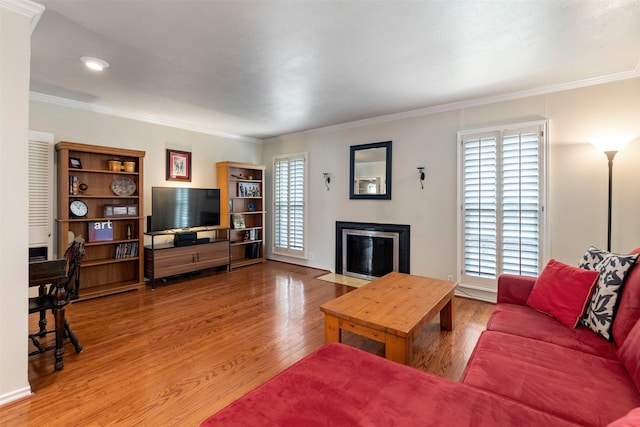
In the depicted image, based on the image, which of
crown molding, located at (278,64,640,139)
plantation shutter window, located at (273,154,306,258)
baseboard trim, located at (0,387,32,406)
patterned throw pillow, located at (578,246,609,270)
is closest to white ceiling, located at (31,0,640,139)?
crown molding, located at (278,64,640,139)

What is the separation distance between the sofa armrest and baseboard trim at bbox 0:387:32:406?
11.3 ft

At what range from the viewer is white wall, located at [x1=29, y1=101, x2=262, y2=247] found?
3.87 metres

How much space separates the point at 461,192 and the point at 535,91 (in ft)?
4.51

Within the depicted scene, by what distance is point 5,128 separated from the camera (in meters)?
1.88

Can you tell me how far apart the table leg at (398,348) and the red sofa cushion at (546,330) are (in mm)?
562

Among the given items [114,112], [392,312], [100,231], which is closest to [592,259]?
[392,312]

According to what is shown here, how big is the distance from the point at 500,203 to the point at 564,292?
1.82 meters

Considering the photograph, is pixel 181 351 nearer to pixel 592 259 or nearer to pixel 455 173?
pixel 592 259

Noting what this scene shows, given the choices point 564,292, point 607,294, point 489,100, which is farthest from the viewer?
point 489,100

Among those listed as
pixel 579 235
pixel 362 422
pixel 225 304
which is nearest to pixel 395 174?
pixel 579 235

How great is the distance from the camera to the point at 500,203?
3.70 m

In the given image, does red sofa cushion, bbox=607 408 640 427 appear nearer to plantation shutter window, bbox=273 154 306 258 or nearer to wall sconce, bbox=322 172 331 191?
wall sconce, bbox=322 172 331 191

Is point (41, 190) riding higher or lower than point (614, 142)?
lower

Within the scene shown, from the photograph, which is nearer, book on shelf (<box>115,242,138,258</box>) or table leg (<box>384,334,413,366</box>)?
table leg (<box>384,334,413,366</box>)
